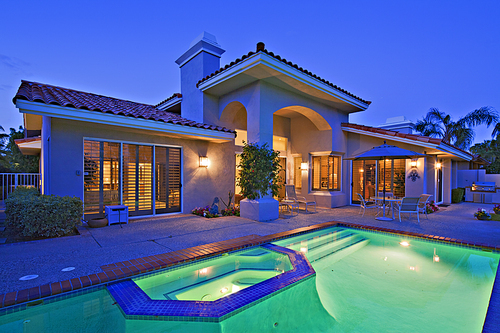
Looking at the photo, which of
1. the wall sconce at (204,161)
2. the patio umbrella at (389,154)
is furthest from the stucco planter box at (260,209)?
the patio umbrella at (389,154)

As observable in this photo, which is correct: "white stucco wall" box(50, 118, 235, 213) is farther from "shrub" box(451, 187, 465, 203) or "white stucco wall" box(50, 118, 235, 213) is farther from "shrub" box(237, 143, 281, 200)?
"shrub" box(451, 187, 465, 203)

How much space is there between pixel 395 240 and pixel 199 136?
23.0ft

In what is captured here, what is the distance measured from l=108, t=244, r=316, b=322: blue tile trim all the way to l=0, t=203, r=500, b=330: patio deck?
0.95 metres

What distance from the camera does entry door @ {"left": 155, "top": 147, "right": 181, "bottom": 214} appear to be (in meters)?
9.37

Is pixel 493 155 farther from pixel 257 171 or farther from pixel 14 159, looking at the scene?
pixel 14 159

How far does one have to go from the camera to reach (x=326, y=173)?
12.8 m

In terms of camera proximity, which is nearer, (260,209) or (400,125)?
(260,209)

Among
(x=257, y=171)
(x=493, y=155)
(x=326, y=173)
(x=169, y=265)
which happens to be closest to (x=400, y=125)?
(x=326, y=173)

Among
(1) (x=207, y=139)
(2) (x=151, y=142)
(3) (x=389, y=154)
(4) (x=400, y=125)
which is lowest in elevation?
(3) (x=389, y=154)

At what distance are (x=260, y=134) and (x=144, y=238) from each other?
507 centimetres

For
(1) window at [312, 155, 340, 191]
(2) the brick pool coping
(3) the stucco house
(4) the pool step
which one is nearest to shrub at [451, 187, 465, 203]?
(3) the stucco house

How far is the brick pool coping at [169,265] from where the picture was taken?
3158 mm

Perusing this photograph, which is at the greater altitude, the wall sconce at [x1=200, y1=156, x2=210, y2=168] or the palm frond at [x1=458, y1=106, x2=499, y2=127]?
the palm frond at [x1=458, y1=106, x2=499, y2=127]

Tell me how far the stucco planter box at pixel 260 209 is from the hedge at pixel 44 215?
5054 millimetres
